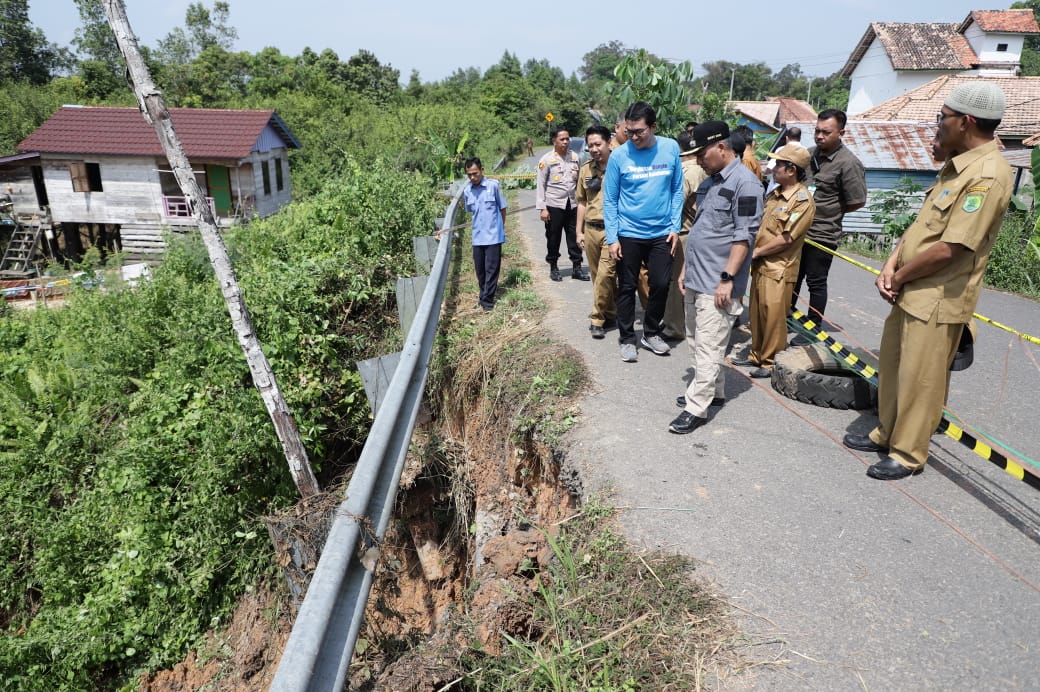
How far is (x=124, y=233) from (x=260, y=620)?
28.1 m

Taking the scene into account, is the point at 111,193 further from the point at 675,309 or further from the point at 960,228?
the point at 960,228

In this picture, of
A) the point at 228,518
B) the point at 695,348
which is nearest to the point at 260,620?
the point at 228,518

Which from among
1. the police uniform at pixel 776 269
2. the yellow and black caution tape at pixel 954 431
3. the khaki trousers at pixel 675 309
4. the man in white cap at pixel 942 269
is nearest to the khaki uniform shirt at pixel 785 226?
the police uniform at pixel 776 269

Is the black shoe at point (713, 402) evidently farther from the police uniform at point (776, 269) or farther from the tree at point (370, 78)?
the tree at point (370, 78)

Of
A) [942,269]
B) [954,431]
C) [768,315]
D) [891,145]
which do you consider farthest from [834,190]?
[891,145]

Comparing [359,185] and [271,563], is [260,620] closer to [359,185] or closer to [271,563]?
[271,563]

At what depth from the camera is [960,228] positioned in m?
3.46

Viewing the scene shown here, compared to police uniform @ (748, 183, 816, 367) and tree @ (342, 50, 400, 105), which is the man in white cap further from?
tree @ (342, 50, 400, 105)

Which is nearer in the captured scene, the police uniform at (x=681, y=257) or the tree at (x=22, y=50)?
the police uniform at (x=681, y=257)

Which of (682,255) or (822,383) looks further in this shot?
(682,255)

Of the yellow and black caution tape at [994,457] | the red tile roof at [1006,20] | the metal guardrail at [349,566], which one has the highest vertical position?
the red tile roof at [1006,20]

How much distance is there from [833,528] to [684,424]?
3.93 feet

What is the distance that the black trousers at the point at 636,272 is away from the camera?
5.59 metres

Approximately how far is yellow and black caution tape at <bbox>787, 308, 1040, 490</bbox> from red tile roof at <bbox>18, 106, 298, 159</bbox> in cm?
2532
